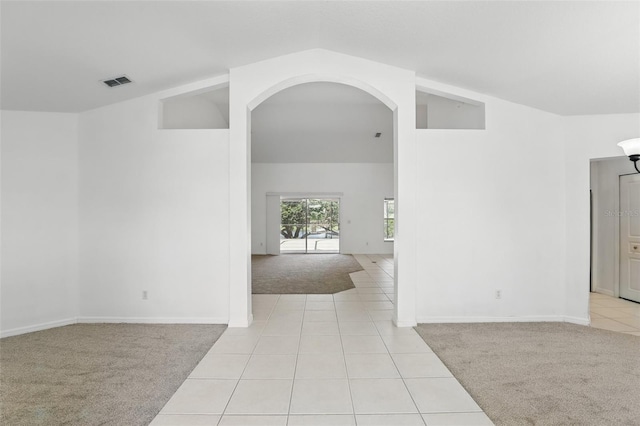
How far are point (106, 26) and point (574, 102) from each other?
4678 millimetres

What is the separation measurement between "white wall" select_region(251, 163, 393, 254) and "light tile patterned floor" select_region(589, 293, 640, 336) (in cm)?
607

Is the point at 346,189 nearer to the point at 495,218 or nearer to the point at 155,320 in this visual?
the point at 495,218

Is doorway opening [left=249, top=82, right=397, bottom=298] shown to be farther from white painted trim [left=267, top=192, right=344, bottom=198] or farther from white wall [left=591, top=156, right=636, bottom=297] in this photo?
white wall [left=591, top=156, right=636, bottom=297]

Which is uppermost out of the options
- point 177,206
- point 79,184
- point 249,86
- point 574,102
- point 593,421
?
point 249,86

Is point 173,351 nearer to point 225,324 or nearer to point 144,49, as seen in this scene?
point 225,324

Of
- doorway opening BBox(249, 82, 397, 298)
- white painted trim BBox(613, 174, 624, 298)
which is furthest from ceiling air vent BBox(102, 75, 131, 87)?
white painted trim BBox(613, 174, 624, 298)

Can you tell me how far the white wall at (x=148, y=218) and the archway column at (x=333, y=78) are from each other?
29 centimetres

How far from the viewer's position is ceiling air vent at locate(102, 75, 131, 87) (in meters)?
3.52

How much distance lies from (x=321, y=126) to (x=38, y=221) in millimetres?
5853

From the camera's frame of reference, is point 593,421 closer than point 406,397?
Yes

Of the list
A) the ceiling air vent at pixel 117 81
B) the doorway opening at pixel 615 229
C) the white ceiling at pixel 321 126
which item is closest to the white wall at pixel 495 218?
the doorway opening at pixel 615 229

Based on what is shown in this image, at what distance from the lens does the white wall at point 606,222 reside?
532 centimetres

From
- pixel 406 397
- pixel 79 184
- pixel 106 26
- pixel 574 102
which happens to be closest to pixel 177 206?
pixel 79 184

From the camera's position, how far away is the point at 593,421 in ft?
6.93
